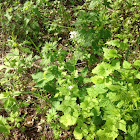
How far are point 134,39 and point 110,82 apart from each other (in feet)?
5.45

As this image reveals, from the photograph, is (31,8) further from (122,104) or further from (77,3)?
(122,104)

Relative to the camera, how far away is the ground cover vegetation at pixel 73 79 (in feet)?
5.99

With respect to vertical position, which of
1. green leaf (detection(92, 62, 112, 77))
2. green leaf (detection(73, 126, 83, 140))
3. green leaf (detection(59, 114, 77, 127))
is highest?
green leaf (detection(92, 62, 112, 77))

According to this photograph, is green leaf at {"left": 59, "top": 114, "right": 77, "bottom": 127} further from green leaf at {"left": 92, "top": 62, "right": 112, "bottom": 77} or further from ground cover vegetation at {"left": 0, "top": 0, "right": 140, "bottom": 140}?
green leaf at {"left": 92, "top": 62, "right": 112, "bottom": 77}

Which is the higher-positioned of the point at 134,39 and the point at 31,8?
the point at 31,8

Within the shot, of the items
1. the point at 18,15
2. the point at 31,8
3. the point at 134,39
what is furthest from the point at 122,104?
the point at 18,15

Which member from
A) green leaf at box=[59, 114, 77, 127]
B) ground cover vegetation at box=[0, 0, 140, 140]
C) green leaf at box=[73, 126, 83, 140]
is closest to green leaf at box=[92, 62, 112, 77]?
ground cover vegetation at box=[0, 0, 140, 140]

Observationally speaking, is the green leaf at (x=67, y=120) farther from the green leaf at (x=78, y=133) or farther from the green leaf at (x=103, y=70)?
the green leaf at (x=103, y=70)

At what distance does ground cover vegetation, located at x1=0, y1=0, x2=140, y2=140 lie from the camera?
183cm

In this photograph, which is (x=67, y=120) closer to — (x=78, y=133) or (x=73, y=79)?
(x=78, y=133)

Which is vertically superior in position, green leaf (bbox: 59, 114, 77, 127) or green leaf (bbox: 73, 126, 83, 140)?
green leaf (bbox: 59, 114, 77, 127)

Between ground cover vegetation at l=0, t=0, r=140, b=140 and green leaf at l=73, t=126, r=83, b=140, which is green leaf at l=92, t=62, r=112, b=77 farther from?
green leaf at l=73, t=126, r=83, b=140

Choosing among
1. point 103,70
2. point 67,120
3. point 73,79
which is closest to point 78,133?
point 67,120

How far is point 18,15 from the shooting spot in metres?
3.54
